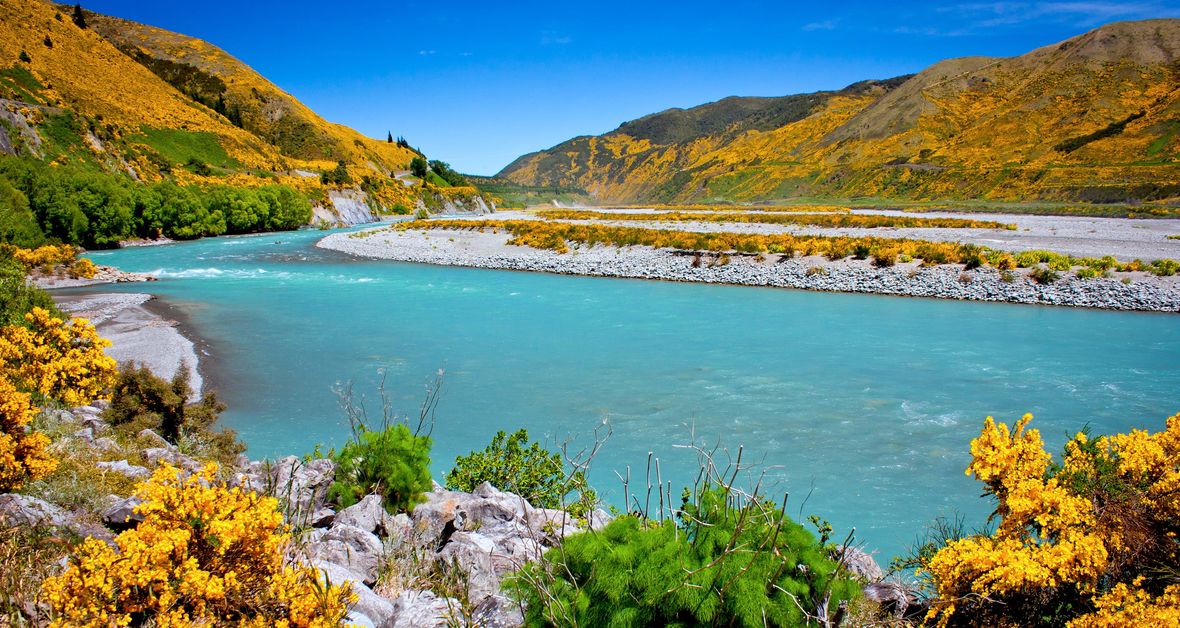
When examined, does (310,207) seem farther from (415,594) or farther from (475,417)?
(415,594)

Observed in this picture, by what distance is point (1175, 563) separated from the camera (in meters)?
3.58

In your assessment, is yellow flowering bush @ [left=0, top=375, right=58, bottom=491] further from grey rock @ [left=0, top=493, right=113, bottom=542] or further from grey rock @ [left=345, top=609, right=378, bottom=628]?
grey rock @ [left=345, top=609, right=378, bottom=628]

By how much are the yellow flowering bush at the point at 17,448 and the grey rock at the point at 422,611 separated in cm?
325

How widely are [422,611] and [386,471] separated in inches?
96.5

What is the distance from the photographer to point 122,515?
4.29 meters

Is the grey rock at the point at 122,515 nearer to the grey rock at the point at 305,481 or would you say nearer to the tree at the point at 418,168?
the grey rock at the point at 305,481

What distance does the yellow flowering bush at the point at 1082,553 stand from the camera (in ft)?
11.5

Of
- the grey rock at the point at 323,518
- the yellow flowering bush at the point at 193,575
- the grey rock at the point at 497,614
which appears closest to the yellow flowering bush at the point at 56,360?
the grey rock at the point at 323,518

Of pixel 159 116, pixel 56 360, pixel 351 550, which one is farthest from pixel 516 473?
pixel 159 116

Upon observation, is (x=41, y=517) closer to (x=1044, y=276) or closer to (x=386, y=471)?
(x=386, y=471)

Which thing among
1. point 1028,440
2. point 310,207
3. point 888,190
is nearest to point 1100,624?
point 1028,440

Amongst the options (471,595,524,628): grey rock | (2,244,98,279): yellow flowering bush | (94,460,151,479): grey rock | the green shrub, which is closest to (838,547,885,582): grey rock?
(471,595,524,628): grey rock

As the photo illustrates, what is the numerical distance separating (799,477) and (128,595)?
7920mm

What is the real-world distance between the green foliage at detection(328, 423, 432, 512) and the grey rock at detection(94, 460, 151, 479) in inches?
62.3
